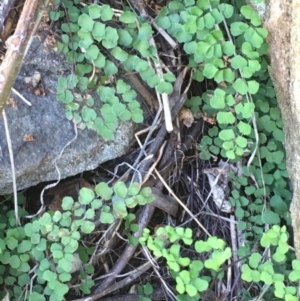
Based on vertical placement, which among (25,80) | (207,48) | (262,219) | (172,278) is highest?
(207,48)

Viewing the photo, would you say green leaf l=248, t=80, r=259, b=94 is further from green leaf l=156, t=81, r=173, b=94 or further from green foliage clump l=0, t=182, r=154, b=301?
green foliage clump l=0, t=182, r=154, b=301

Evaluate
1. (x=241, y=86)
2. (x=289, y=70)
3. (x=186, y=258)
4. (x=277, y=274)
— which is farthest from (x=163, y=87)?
(x=277, y=274)

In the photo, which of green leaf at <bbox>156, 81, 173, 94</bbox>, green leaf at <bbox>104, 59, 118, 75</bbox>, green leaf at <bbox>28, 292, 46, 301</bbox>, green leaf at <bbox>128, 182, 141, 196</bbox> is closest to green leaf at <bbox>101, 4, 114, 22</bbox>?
green leaf at <bbox>104, 59, 118, 75</bbox>

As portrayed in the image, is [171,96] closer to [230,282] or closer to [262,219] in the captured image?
[262,219]

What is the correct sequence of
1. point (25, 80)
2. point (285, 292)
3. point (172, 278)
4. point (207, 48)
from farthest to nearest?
point (172, 278), point (25, 80), point (207, 48), point (285, 292)

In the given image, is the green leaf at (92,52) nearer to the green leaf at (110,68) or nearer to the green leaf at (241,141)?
the green leaf at (110,68)

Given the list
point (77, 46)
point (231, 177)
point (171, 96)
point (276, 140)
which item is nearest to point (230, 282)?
point (231, 177)
